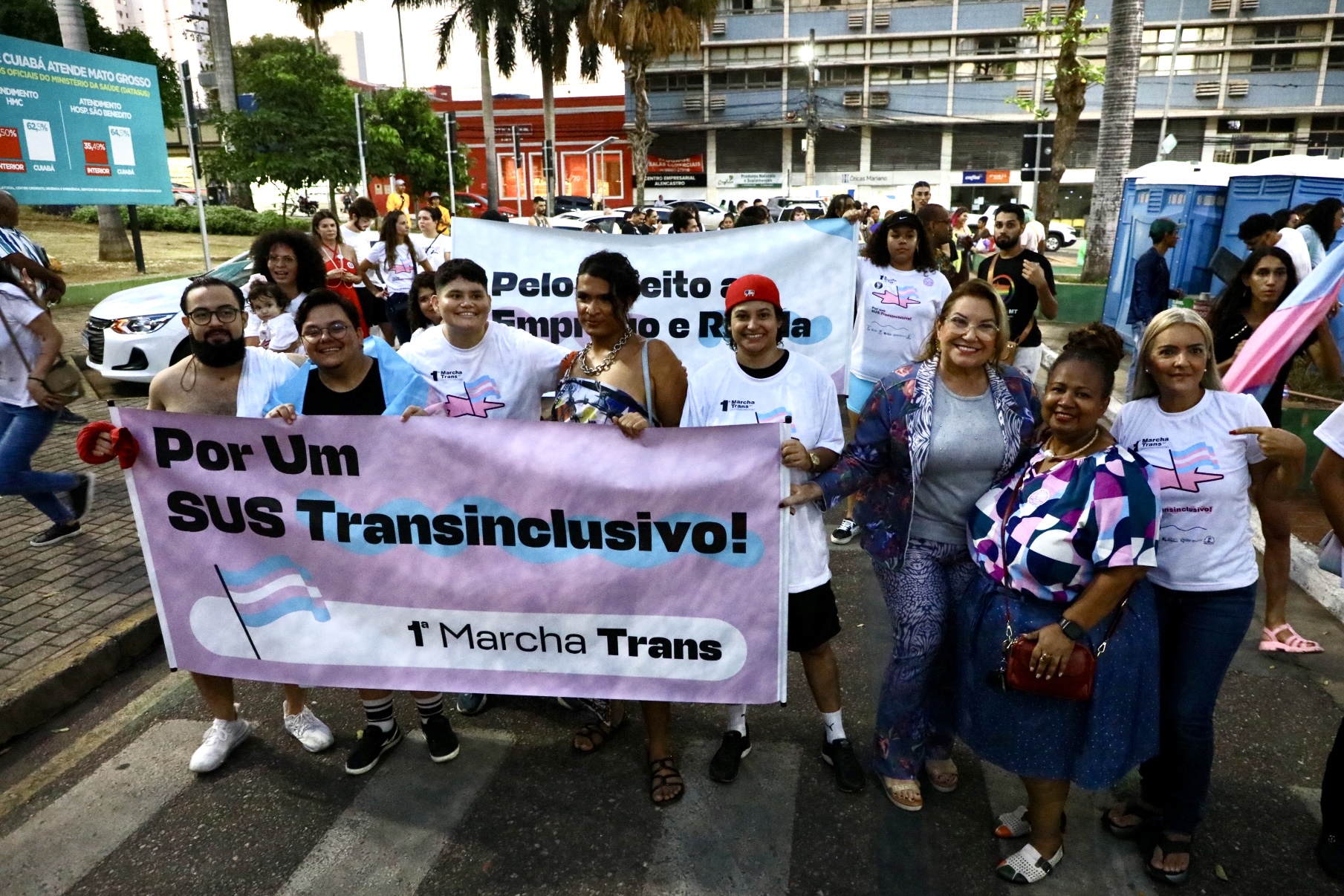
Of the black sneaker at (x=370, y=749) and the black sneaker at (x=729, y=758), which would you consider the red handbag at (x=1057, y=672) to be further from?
the black sneaker at (x=370, y=749)

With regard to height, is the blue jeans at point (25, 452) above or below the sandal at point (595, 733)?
above

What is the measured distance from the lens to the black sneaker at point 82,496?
5.47 meters

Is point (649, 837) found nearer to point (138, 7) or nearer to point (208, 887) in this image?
point (208, 887)

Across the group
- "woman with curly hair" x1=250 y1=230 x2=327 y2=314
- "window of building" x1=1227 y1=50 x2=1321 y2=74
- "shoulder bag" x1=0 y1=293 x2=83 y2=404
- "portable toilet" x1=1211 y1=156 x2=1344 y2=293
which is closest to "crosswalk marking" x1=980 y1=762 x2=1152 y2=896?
"woman with curly hair" x1=250 y1=230 x2=327 y2=314

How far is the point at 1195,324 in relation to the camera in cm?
271

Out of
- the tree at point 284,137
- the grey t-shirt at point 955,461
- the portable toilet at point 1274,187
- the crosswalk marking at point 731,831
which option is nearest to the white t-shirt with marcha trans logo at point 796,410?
the grey t-shirt at point 955,461

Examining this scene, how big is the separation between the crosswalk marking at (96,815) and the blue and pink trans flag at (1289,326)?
4.33 m

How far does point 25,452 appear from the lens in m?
5.16

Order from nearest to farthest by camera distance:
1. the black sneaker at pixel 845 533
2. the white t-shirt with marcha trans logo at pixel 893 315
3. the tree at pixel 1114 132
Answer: the white t-shirt with marcha trans logo at pixel 893 315 < the black sneaker at pixel 845 533 < the tree at pixel 1114 132

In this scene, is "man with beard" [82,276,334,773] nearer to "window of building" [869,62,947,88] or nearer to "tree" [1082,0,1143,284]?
"tree" [1082,0,1143,284]

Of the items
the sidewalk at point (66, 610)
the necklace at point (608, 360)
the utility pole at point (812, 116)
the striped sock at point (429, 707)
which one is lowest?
the sidewalk at point (66, 610)

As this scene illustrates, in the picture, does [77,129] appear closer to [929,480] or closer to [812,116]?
[929,480]

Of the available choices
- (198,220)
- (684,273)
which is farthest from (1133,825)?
(198,220)

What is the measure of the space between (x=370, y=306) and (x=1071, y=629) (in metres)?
6.60
